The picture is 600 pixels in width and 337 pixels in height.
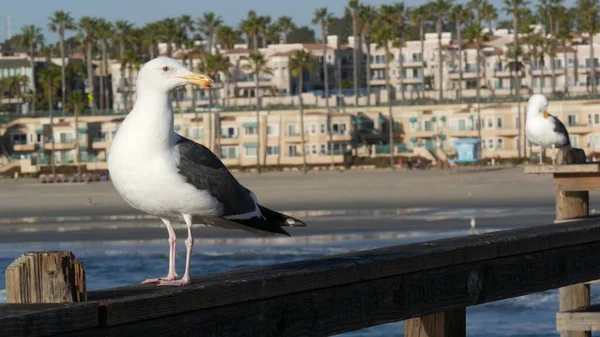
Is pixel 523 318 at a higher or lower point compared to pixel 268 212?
lower

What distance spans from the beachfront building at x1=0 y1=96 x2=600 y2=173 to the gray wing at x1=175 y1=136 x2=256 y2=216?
358 ft

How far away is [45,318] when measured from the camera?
14.3 ft

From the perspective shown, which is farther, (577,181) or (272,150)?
(272,150)

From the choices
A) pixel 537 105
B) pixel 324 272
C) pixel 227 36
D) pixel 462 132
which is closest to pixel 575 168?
pixel 324 272

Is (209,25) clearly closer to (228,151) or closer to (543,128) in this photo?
(228,151)

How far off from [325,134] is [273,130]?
20.1 ft

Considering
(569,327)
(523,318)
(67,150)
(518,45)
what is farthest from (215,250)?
(518,45)

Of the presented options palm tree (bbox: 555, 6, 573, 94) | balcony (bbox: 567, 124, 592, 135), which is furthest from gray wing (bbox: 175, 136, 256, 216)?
palm tree (bbox: 555, 6, 573, 94)

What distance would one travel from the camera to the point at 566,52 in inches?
6093

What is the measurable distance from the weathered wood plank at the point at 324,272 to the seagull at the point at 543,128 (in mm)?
12532

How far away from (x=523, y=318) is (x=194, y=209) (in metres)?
18.7

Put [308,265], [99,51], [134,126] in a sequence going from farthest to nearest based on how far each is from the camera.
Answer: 1. [99,51]
2. [134,126]
3. [308,265]

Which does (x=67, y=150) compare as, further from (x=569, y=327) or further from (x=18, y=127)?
(x=569, y=327)

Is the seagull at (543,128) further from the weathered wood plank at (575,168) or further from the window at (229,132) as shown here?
the window at (229,132)
